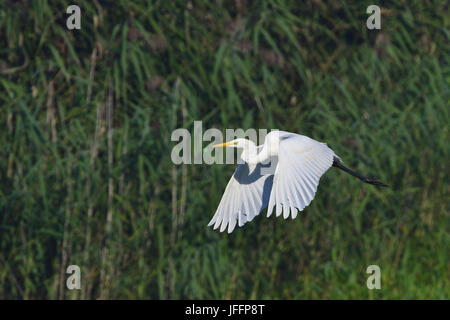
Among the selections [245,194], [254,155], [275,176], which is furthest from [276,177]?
[245,194]

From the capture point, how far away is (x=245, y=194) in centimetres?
360

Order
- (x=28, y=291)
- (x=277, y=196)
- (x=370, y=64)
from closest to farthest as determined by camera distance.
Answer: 1. (x=277, y=196)
2. (x=28, y=291)
3. (x=370, y=64)

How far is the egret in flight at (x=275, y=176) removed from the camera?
2977 millimetres

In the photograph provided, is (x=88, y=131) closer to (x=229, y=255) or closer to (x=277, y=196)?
(x=229, y=255)

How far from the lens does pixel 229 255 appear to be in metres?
4.37

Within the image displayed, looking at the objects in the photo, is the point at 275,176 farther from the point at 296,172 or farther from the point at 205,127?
the point at 205,127

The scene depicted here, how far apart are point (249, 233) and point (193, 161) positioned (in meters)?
0.46

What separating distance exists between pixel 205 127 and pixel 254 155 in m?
0.95

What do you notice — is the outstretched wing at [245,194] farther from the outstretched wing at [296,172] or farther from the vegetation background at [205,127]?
the vegetation background at [205,127]

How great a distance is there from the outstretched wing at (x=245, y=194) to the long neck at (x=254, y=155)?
131mm

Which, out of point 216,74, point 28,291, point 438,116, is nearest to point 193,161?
Answer: point 216,74

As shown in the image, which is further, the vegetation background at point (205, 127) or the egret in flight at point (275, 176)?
the vegetation background at point (205, 127)

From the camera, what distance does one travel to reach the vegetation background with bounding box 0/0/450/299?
13.6 feet

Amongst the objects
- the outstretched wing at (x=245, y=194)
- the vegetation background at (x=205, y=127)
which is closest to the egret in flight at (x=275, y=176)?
the outstretched wing at (x=245, y=194)
